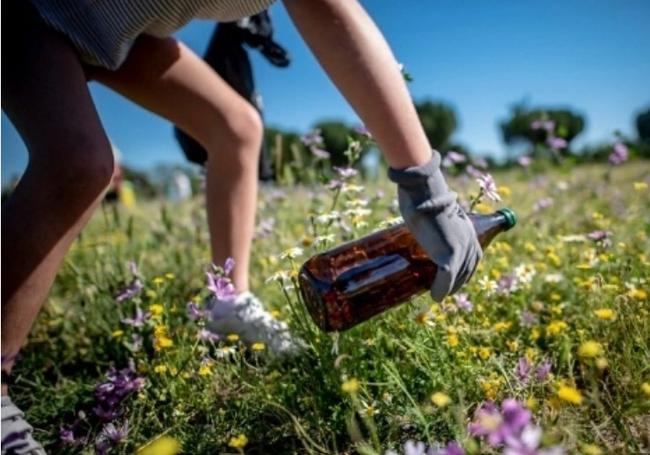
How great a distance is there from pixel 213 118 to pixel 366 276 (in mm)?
812

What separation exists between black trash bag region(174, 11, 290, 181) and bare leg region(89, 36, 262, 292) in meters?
0.26

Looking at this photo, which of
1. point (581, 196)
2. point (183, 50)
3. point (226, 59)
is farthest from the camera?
point (581, 196)

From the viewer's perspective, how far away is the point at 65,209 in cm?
118

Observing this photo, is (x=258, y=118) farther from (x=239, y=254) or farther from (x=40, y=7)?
(x=40, y=7)

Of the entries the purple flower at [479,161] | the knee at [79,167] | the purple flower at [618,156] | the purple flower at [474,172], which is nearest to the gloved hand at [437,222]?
the purple flower at [474,172]

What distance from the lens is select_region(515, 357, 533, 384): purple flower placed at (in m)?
1.23

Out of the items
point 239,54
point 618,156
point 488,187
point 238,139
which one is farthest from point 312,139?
point 618,156

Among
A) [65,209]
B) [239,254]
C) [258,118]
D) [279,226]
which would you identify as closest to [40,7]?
[65,209]

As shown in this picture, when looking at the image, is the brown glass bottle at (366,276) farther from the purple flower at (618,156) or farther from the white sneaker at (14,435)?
the purple flower at (618,156)

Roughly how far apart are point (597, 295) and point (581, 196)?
10.9 ft

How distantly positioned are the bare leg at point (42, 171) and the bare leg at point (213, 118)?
0.37 m

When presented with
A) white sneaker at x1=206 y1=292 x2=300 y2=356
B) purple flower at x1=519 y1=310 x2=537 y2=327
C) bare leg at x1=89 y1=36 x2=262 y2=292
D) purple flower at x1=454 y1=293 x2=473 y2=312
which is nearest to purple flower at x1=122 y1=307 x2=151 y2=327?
white sneaker at x1=206 y1=292 x2=300 y2=356

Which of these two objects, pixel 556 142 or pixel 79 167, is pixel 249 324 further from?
pixel 556 142

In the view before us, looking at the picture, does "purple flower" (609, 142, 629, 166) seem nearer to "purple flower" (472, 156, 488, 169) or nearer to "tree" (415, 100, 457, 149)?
"purple flower" (472, 156, 488, 169)
